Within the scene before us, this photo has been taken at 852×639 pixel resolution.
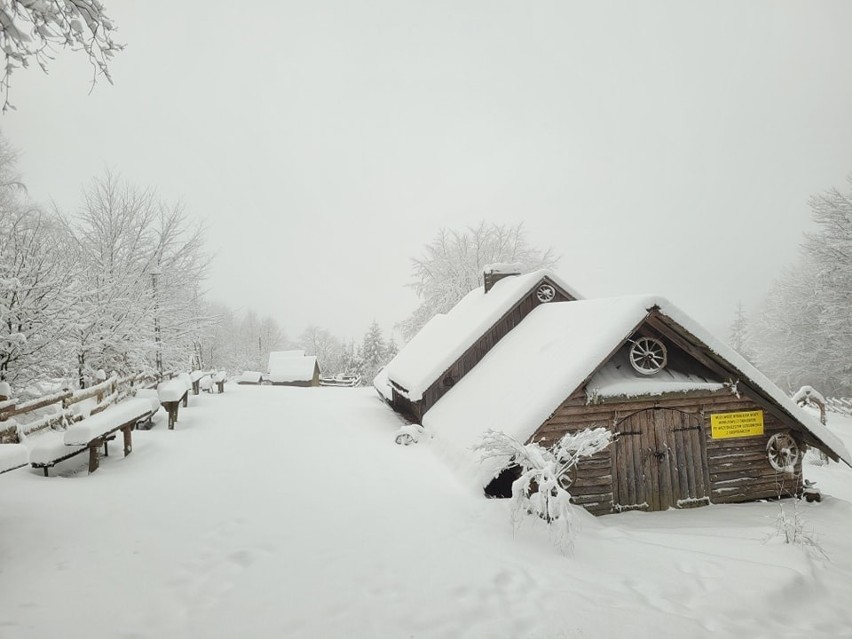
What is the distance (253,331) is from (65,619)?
85.3m

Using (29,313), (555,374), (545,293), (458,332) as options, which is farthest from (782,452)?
(29,313)

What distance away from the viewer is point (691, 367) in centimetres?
938

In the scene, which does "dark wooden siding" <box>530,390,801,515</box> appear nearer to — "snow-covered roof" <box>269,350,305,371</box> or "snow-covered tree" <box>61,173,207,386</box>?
"snow-covered tree" <box>61,173,207,386</box>

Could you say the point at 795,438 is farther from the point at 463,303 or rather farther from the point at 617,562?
the point at 463,303

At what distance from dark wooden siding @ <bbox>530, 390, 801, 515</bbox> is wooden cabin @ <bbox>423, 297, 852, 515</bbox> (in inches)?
0.8

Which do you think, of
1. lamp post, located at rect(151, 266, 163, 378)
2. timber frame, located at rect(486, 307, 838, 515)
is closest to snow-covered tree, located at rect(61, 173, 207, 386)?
lamp post, located at rect(151, 266, 163, 378)

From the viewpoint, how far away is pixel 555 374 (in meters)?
8.66

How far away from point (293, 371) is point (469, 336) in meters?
33.3

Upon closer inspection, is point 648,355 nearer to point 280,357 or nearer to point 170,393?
point 170,393

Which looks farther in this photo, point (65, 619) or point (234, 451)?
point (234, 451)

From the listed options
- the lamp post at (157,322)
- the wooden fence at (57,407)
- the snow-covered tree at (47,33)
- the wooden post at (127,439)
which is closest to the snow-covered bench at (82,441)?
the wooden post at (127,439)

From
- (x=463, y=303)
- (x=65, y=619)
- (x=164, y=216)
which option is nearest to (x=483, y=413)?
(x=65, y=619)

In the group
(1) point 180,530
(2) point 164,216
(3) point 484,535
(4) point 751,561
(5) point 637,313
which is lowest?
(4) point 751,561

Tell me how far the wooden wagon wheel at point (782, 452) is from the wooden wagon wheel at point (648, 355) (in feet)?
10.1
